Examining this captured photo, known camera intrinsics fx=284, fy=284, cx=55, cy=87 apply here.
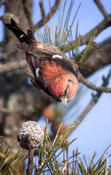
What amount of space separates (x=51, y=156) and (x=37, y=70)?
261mm

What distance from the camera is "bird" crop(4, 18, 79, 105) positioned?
754mm

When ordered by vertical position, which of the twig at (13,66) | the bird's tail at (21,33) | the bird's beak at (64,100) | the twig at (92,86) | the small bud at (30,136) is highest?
the twig at (13,66)

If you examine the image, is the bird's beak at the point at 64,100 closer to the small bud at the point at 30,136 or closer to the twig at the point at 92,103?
the small bud at the point at 30,136

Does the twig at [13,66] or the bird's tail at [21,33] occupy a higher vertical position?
the twig at [13,66]

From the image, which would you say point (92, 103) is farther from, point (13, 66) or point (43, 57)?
point (43, 57)

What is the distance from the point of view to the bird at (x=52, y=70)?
2.47 feet

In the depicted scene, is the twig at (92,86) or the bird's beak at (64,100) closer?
the bird's beak at (64,100)

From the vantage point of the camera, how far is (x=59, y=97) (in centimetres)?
77

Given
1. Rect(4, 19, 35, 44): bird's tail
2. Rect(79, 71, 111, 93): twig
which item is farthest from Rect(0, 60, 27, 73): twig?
Rect(4, 19, 35, 44): bird's tail

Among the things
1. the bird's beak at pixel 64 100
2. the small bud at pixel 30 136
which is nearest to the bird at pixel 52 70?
the bird's beak at pixel 64 100

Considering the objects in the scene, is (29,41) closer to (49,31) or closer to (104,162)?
(49,31)

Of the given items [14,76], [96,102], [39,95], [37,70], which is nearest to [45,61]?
[37,70]

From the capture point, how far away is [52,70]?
80 cm

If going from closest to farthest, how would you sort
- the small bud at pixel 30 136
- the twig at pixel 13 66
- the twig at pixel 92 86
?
the small bud at pixel 30 136 < the twig at pixel 92 86 < the twig at pixel 13 66
